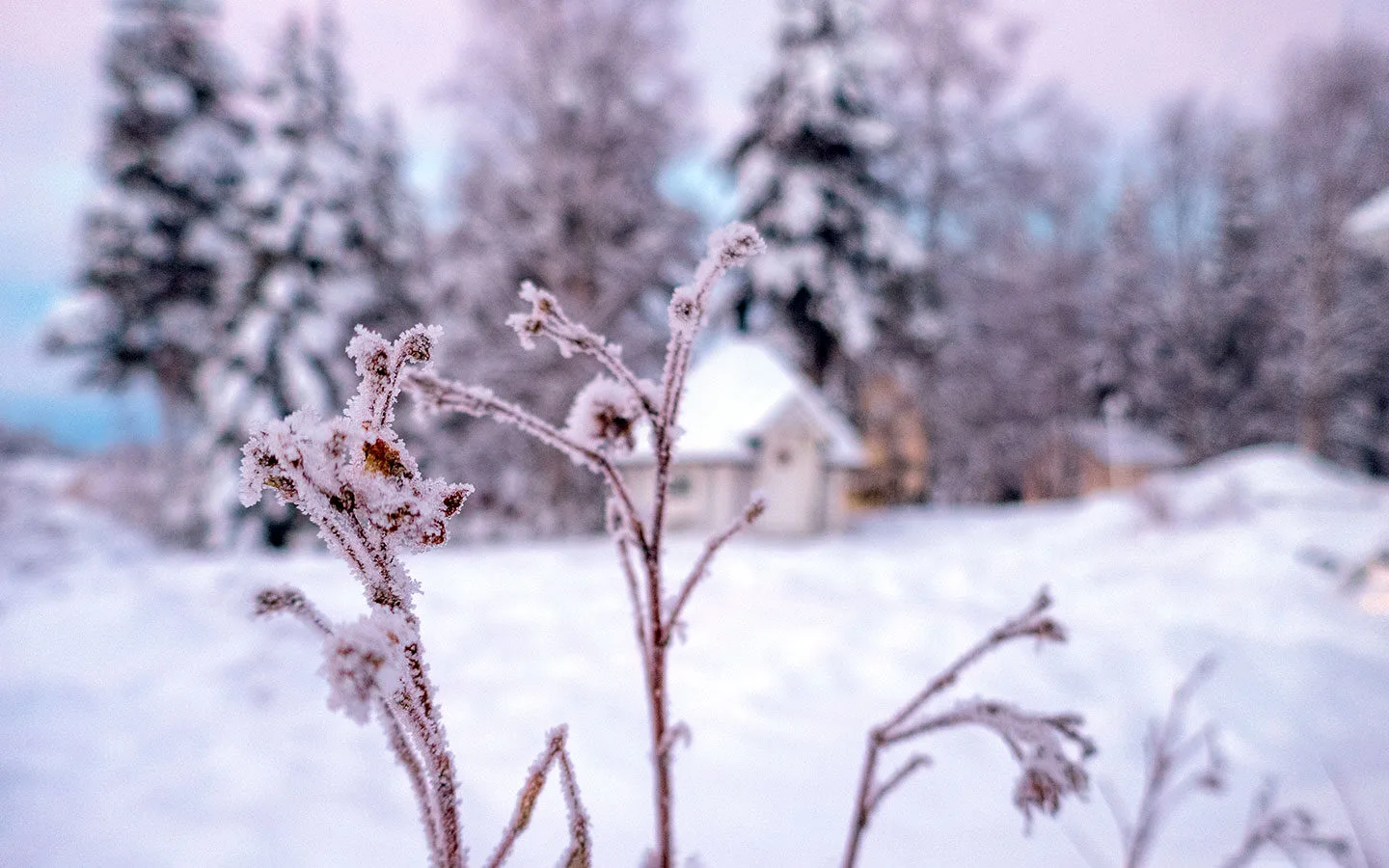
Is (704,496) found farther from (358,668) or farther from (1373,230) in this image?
(358,668)

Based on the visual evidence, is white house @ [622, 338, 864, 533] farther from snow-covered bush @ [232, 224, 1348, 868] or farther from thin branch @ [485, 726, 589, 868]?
thin branch @ [485, 726, 589, 868]

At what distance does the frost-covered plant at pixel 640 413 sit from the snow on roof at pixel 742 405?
728cm

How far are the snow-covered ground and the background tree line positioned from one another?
459cm

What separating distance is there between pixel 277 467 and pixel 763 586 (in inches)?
164

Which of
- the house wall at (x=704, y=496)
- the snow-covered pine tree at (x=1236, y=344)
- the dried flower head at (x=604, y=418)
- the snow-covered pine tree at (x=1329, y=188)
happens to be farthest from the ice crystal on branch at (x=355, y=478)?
the snow-covered pine tree at (x=1236, y=344)

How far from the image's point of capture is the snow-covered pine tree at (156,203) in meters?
12.9

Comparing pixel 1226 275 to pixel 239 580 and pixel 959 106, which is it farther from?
pixel 239 580

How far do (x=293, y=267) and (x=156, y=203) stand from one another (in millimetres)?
4450

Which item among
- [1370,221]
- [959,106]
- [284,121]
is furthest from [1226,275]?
[284,121]

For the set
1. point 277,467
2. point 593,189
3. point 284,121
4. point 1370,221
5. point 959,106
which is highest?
point 959,106

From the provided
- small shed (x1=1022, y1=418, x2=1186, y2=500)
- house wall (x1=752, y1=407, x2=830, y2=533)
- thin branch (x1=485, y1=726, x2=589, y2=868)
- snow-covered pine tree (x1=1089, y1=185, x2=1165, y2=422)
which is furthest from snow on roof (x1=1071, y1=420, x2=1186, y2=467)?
thin branch (x1=485, y1=726, x2=589, y2=868)

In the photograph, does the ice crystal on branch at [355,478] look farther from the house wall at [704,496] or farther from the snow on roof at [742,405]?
the house wall at [704,496]

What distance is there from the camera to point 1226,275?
19.2m

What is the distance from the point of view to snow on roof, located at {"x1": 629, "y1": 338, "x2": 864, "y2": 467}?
8570 millimetres
